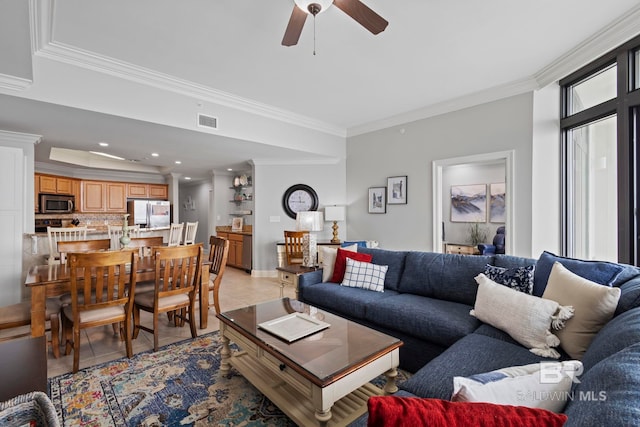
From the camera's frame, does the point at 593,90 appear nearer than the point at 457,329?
No

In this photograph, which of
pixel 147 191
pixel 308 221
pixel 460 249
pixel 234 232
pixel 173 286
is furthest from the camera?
pixel 147 191

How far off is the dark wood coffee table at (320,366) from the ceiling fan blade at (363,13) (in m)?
2.09

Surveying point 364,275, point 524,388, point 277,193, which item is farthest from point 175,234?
point 524,388

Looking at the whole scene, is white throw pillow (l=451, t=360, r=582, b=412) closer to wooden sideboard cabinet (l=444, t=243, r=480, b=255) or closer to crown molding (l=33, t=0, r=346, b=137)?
crown molding (l=33, t=0, r=346, b=137)

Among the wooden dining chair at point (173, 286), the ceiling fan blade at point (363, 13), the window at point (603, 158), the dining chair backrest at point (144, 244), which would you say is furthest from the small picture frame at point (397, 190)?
the dining chair backrest at point (144, 244)

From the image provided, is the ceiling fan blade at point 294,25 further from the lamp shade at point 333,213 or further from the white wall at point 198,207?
the white wall at point 198,207

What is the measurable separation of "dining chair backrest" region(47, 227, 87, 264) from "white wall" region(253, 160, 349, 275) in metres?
2.65

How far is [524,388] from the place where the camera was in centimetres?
84

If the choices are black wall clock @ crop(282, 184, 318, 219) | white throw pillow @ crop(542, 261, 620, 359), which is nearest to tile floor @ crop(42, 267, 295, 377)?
black wall clock @ crop(282, 184, 318, 219)

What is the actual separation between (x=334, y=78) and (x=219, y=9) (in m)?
1.53

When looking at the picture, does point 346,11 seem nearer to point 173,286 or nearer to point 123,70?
point 123,70

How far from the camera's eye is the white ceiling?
2.29 meters

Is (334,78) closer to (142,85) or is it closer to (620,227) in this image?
(142,85)

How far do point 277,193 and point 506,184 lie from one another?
3816 mm
